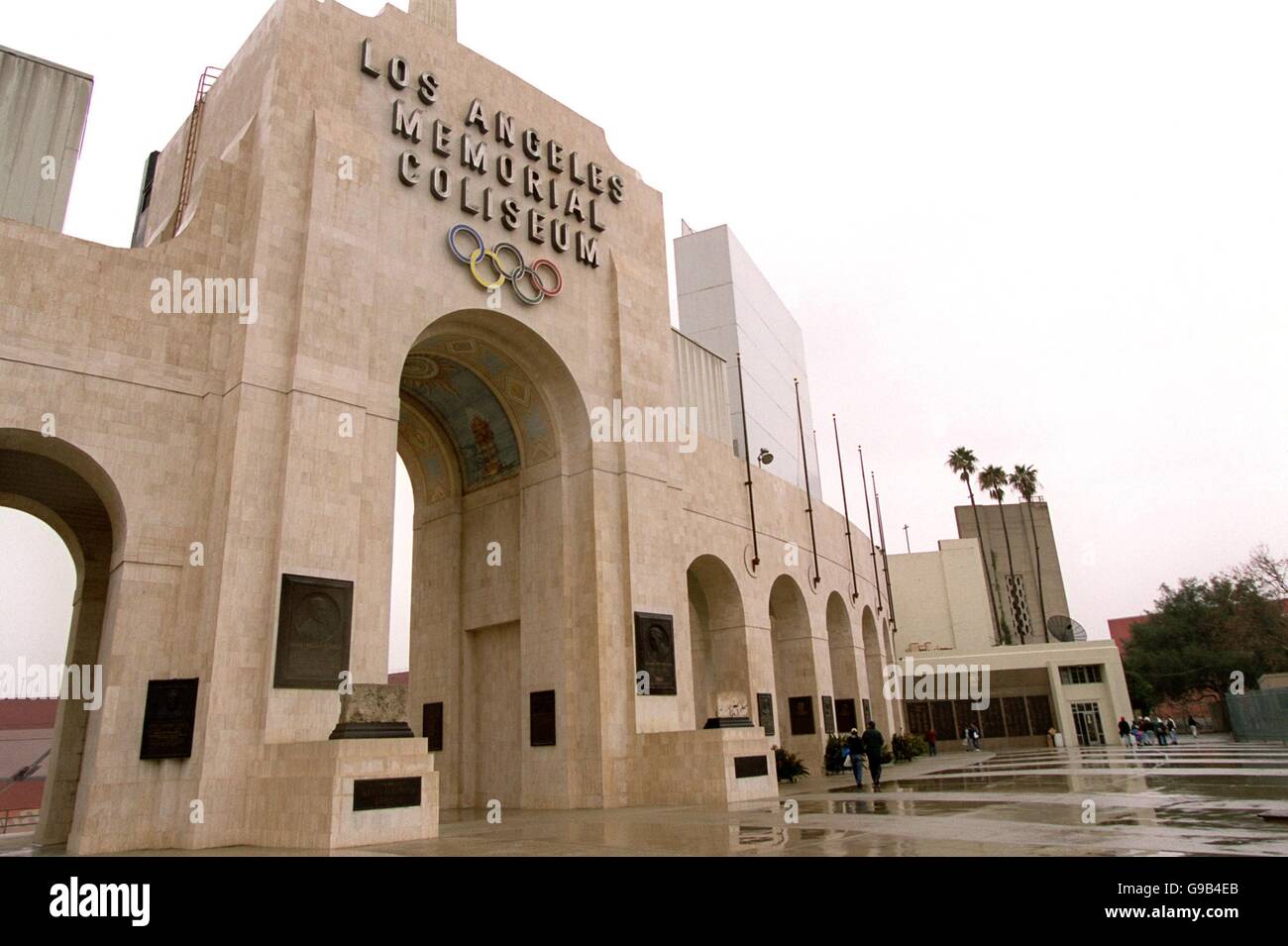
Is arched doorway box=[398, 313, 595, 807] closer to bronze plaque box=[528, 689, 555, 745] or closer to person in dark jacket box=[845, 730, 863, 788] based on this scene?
bronze plaque box=[528, 689, 555, 745]

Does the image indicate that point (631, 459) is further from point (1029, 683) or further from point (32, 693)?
point (1029, 683)

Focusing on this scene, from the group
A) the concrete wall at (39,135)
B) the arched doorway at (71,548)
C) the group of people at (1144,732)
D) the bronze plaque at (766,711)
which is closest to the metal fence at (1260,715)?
the group of people at (1144,732)

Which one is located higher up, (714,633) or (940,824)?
(714,633)

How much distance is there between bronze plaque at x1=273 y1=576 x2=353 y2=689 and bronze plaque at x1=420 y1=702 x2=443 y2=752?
7443 millimetres

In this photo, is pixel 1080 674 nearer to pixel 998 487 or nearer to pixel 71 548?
pixel 998 487

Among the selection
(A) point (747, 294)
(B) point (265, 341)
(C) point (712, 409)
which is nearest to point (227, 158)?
(B) point (265, 341)

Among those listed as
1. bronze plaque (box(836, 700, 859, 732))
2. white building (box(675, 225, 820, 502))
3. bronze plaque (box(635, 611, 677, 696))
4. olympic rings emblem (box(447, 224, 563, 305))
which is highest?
white building (box(675, 225, 820, 502))

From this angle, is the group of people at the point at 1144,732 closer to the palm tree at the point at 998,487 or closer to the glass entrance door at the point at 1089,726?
the glass entrance door at the point at 1089,726

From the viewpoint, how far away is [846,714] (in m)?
32.7

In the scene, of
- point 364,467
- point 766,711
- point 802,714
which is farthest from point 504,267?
point 802,714

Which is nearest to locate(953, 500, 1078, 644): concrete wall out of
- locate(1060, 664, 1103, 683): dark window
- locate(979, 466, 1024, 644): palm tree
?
locate(979, 466, 1024, 644): palm tree

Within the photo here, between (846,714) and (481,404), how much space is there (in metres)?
20.2

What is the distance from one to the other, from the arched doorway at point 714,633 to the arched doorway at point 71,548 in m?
15.1

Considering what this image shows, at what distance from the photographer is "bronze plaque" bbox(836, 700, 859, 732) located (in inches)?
1273
